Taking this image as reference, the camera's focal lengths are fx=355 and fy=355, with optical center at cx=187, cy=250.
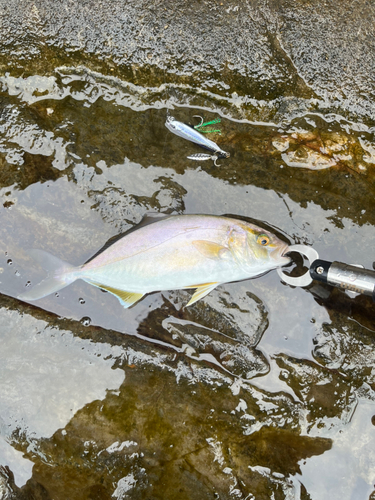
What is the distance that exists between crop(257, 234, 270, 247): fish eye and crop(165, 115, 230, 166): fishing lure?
92cm

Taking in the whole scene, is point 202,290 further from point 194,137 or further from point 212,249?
point 194,137

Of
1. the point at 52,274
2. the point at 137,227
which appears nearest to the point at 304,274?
the point at 137,227

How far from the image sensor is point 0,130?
3480mm

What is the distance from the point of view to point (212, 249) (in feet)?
10.1

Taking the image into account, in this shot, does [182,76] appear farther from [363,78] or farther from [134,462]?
[134,462]

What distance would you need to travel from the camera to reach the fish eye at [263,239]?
3002 mm

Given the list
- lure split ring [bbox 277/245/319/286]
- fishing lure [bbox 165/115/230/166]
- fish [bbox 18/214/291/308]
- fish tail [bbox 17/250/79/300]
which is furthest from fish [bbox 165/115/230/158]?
fish tail [bbox 17/250/79/300]

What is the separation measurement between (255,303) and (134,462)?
1775mm

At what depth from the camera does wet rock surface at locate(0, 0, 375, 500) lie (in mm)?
3150

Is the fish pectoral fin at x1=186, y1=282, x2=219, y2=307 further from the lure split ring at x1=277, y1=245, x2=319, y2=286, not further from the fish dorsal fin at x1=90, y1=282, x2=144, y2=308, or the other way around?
the lure split ring at x1=277, y1=245, x2=319, y2=286

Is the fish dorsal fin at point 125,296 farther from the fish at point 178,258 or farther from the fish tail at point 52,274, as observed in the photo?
the fish tail at point 52,274

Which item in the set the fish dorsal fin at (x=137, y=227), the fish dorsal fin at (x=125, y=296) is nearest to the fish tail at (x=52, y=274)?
the fish dorsal fin at (x=137, y=227)

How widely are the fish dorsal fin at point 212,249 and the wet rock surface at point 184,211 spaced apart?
439mm

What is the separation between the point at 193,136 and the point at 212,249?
1107 millimetres
